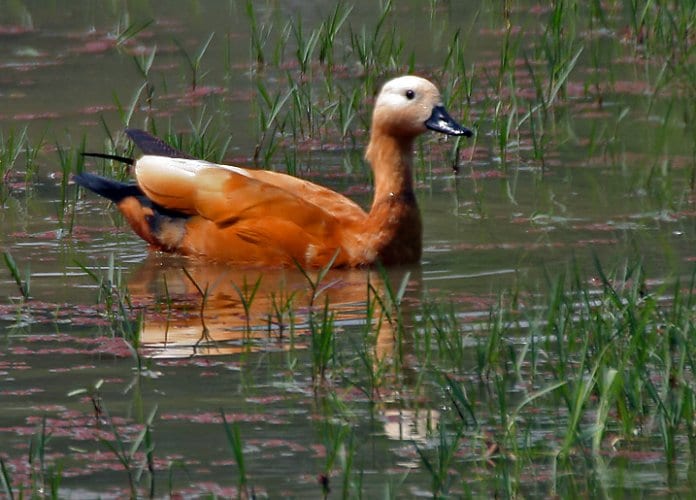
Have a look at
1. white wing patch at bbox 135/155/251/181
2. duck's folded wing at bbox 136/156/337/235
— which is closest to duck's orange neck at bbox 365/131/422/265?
duck's folded wing at bbox 136/156/337/235

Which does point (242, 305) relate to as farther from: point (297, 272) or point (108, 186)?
point (108, 186)

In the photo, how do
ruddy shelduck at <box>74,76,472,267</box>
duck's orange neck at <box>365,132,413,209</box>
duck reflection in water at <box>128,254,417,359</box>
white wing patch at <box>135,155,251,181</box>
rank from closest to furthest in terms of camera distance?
duck reflection in water at <box>128,254,417,359</box>, ruddy shelduck at <box>74,76,472,267</box>, duck's orange neck at <box>365,132,413,209</box>, white wing patch at <box>135,155,251,181</box>

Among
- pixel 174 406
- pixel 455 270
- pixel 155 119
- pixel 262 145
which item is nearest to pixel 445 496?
pixel 174 406

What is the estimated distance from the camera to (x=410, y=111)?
8.12 metres

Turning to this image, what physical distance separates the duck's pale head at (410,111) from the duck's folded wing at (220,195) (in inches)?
20.0

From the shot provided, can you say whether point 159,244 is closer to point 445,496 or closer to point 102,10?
point 445,496

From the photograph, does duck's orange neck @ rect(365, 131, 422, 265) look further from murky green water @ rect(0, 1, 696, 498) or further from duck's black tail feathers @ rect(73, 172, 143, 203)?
duck's black tail feathers @ rect(73, 172, 143, 203)

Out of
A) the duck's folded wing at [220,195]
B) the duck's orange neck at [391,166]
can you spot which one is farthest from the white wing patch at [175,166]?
the duck's orange neck at [391,166]

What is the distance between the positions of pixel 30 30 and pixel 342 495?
846cm

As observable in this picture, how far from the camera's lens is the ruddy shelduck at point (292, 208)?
7961 mm

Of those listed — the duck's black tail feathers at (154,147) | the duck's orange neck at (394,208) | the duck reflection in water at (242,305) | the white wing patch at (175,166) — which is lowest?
the duck reflection in water at (242,305)

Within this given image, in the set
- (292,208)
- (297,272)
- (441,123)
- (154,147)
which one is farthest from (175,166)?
(441,123)

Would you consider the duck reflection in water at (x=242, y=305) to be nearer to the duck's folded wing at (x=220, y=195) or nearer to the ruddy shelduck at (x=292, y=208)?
the ruddy shelduck at (x=292, y=208)

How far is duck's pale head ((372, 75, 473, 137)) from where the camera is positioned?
811cm
